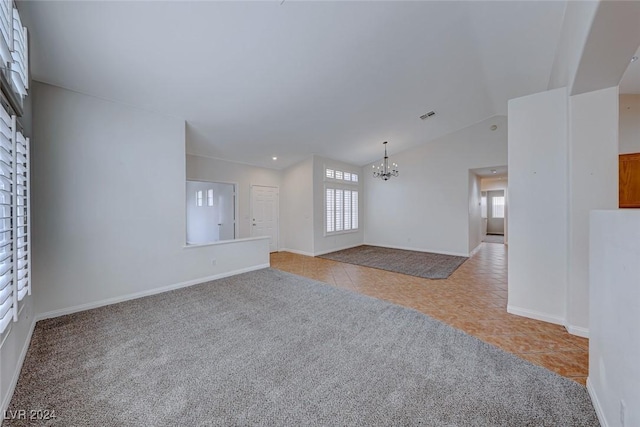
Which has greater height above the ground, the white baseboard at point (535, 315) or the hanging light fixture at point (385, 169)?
the hanging light fixture at point (385, 169)

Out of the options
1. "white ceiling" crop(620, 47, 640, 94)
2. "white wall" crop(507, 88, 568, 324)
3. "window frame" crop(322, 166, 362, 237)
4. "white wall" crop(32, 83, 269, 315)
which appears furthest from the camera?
"window frame" crop(322, 166, 362, 237)

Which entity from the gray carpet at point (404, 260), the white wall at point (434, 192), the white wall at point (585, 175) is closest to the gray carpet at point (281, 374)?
the white wall at point (585, 175)

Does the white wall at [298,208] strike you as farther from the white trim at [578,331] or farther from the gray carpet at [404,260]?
the white trim at [578,331]

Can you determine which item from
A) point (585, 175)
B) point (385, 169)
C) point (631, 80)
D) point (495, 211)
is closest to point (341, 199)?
point (385, 169)

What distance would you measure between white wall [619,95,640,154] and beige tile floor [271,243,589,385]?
2970 millimetres

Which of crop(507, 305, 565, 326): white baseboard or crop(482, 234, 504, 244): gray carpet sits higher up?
crop(482, 234, 504, 244): gray carpet

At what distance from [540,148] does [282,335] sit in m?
3.66

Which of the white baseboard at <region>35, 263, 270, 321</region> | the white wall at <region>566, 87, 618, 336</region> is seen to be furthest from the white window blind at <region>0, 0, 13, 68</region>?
the white wall at <region>566, 87, 618, 336</region>

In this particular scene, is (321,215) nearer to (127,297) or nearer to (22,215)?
(127,297)

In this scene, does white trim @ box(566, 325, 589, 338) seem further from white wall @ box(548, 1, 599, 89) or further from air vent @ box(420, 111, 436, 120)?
air vent @ box(420, 111, 436, 120)

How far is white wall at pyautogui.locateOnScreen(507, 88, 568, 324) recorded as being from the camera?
263 centimetres

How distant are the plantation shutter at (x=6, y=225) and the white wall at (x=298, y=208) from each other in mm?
5352

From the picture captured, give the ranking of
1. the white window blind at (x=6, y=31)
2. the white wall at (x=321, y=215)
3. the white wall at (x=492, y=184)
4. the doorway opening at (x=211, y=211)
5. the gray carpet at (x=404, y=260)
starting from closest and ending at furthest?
the white window blind at (x=6, y=31)
the gray carpet at (x=404, y=260)
the doorway opening at (x=211, y=211)
the white wall at (x=321, y=215)
the white wall at (x=492, y=184)

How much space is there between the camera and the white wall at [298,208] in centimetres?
676
